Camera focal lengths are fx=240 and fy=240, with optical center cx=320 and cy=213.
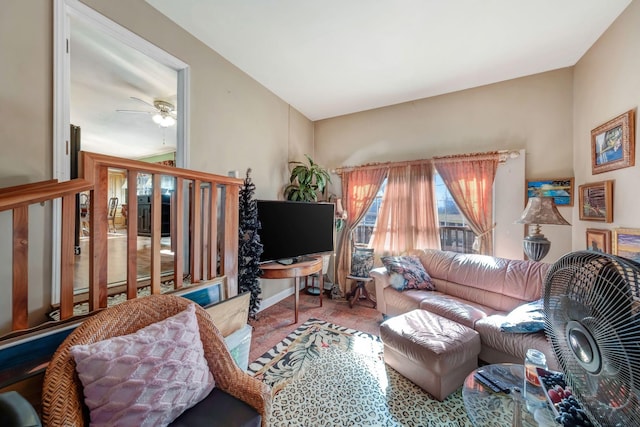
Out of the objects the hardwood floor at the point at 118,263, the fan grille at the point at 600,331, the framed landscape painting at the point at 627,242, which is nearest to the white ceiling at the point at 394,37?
the framed landscape painting at the point at 627,242

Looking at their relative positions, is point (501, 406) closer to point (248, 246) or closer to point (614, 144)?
point (248, 246)

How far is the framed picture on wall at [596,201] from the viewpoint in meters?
2.02

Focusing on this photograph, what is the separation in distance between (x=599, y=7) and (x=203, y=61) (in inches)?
130

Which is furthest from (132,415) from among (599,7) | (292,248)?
(599,7)

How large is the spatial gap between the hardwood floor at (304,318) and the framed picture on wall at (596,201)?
2.30 meters

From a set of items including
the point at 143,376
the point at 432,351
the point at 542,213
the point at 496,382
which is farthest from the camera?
the point at 542,213

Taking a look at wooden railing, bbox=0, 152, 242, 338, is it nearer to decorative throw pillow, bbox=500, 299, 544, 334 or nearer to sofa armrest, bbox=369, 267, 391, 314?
sofa armrest, bbox=369, 267, 391, 314

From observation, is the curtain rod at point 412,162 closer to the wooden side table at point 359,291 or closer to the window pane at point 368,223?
the window pane at point 368,223

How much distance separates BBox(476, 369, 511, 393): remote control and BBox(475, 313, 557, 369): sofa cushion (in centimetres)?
51

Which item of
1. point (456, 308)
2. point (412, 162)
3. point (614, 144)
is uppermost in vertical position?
point (412, 162)

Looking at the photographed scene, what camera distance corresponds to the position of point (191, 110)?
87.6 inches

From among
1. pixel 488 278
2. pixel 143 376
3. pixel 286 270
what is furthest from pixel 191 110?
pixel 488 278

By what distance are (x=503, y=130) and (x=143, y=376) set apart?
12.7 feet

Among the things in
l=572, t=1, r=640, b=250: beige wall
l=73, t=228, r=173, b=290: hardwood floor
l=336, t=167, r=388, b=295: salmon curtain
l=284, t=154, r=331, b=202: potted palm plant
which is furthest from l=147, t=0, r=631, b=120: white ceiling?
l=73, t=228, r=173, b=290: hardwood floor
